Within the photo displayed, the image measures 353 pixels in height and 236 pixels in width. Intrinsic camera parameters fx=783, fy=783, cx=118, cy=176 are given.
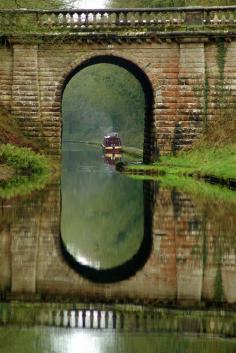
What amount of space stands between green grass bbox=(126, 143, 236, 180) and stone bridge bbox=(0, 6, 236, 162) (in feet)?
2.51

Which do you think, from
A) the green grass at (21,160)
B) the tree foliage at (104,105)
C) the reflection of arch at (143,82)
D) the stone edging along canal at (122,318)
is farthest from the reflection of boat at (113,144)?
the stone edging along canal at (122,318)

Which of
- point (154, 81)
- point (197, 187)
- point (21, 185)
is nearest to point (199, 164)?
point (154, 81)

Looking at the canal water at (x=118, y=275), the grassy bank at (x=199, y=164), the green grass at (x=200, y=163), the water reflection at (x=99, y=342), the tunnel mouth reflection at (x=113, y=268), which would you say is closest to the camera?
the water reflection at (x=99, y=342)

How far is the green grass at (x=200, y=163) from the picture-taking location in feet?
99.5

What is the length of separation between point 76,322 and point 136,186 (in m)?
19.3

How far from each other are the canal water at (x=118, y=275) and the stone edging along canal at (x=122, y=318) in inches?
0.5

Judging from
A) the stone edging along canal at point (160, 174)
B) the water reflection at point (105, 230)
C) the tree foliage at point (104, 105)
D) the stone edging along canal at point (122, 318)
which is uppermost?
the tree foliage at point (104, 105)

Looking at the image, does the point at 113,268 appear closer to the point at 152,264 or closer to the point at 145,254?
the point at 152,264

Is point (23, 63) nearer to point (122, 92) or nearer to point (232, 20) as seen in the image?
point (232, 20)

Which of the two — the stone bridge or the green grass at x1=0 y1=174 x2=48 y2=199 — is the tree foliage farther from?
the green grass at x1=0 y1=174 x2=48 y2=199

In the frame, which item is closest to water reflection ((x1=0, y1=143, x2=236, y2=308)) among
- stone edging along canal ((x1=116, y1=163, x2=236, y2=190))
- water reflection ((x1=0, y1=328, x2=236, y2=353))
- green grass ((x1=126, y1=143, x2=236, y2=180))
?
water reflection ((x1=0, y1=328, x2=236, y2=353))

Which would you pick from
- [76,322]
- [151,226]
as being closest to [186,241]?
[151,226]

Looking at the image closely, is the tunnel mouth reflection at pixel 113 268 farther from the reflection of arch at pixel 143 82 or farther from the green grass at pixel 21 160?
the reflection of arch at pixel 143 82

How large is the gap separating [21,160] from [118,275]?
1922 cm
